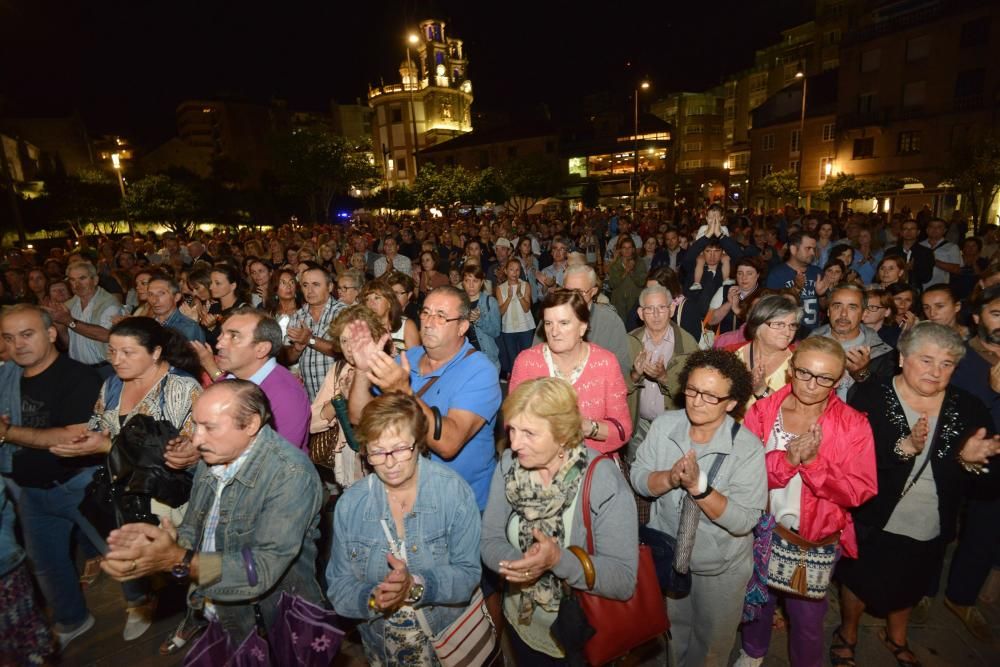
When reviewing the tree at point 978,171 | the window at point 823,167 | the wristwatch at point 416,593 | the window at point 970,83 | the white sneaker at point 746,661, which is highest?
the window at point 970,83

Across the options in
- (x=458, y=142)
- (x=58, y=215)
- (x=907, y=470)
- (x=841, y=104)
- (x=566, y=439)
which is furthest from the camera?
(x=458, y=142)

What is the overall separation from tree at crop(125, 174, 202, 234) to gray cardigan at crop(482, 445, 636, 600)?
37173mm

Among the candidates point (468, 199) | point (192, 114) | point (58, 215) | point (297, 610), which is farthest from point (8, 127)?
point (297, 610)

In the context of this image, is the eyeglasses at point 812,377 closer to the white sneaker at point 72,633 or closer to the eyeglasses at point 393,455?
the eyeglasses at point 393,455

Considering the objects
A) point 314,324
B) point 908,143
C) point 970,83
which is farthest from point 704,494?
point 908,143

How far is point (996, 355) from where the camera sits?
3402mm

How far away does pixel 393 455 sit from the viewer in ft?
7.29

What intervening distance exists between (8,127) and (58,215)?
16654 mm

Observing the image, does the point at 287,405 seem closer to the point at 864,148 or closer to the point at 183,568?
the point at 183,568

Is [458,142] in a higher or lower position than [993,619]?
higher

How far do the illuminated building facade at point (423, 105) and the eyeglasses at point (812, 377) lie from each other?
6578 centimetres

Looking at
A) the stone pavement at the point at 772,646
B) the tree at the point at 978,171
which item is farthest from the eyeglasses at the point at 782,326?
the tree at the point at 978,171

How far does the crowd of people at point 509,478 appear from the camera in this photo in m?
2.32

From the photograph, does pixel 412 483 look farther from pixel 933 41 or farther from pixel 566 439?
pixel 933 41
